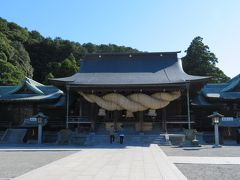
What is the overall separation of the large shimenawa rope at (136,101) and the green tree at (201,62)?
1046 inches

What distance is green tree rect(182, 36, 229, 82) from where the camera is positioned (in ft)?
169

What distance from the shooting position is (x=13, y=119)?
30.7 meters

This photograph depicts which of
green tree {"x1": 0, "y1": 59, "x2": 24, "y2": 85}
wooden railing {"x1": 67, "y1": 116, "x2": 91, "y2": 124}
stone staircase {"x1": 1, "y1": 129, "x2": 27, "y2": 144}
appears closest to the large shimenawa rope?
wooden railing {"x1": 67, "y1": 116, "x2": 91, "y2": 124}

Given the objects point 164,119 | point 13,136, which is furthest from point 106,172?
point 13,136

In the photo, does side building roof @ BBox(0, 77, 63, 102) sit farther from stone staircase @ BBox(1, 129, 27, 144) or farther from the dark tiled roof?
the dark tiled roof

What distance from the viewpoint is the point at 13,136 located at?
2659cm

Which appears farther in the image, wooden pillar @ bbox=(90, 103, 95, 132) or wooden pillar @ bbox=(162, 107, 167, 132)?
wooden pillar @ bbox=(90, 103, 95, 132)

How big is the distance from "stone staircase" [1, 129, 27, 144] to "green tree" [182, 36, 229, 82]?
3156 cm

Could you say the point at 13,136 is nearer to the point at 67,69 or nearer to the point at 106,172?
the point at 106,172

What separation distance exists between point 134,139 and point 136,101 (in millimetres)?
3828

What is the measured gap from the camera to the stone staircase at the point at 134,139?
2267cm

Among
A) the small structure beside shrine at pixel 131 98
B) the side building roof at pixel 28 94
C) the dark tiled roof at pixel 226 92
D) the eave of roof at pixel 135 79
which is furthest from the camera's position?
the side building roof at pixel 28 94

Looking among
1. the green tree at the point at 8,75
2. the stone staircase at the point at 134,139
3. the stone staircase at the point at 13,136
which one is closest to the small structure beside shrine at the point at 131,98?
the stone staircase at the point at 134,139

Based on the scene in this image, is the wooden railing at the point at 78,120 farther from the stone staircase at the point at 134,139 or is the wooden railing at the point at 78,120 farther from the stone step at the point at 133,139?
the stone step at the point at 133,139
